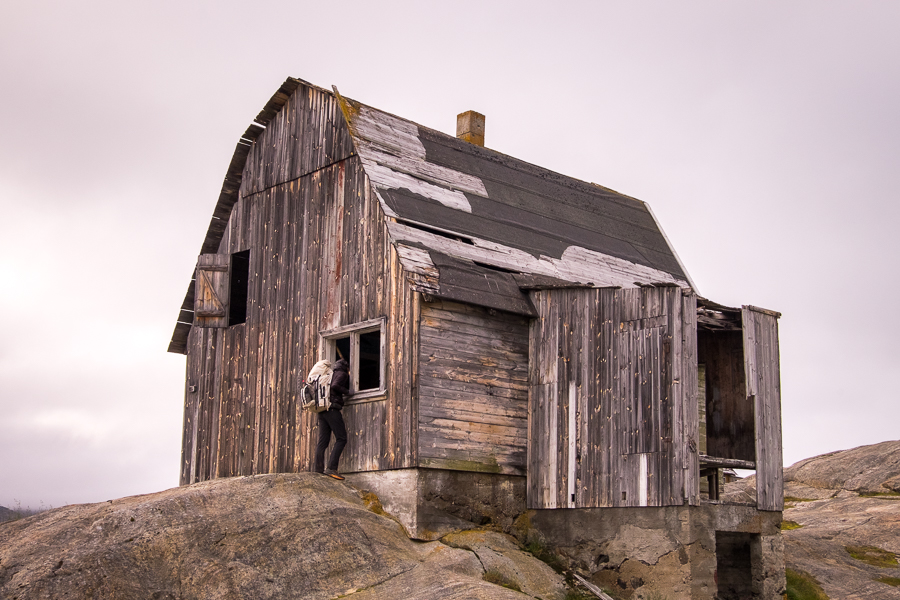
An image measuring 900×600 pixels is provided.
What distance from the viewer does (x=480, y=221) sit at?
60.2ft

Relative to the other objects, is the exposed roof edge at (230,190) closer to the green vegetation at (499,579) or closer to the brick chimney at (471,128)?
the brick chimney at (471,128)

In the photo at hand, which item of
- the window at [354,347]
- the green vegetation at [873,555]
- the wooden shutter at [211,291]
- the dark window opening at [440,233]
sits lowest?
the green vegetation at [873,555]

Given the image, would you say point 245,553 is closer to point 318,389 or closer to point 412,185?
point 318,389

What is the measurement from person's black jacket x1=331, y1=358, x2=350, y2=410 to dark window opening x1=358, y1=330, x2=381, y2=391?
6.93 feet

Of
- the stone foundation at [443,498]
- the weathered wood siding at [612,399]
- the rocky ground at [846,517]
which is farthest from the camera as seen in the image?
the rocky ground at [846,517]

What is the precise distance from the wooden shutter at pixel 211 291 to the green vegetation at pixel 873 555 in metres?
12.9

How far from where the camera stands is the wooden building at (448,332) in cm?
1546

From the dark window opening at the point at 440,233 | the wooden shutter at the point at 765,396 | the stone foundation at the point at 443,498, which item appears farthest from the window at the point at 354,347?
the wooden shutter at the point at 765,396

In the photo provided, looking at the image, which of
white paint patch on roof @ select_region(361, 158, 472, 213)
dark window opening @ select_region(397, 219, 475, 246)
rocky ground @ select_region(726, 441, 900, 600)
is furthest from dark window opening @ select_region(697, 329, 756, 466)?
white paint patch on roof @ select_region(361, 158, 472, 213)

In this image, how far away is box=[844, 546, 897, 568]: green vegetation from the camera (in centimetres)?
1911

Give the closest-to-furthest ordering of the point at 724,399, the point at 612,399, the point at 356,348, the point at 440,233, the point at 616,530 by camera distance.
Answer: the point at 616,530, the point at 612,399, the point at 356,348, the point at 440,233, the point at 724,399

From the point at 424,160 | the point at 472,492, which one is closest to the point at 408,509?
the point at 472,492

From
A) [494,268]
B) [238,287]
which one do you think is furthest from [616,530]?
[238,287]

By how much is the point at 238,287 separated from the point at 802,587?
39.1ft
